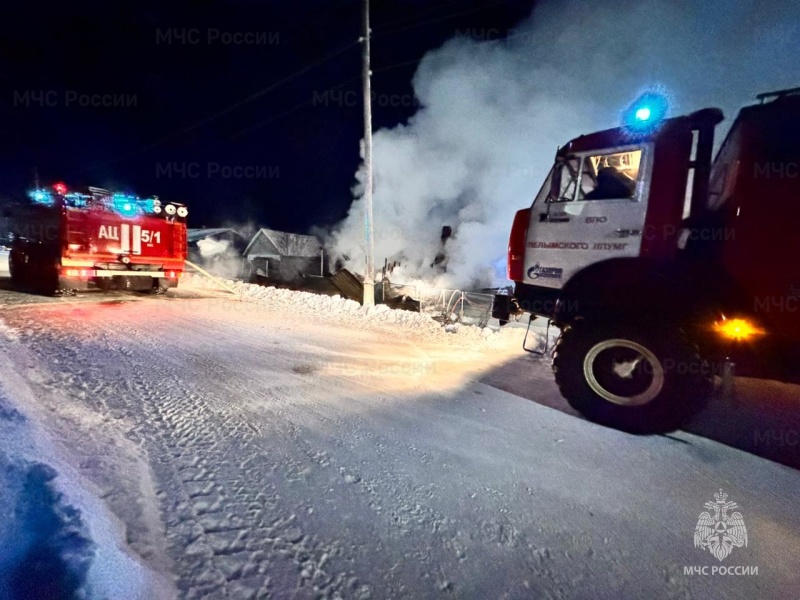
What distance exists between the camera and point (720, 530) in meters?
2.32

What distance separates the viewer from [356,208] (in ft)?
85.5

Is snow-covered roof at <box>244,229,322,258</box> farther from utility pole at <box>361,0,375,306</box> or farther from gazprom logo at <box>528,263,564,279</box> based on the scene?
gazprom logo at <box>528,263,564,279</box>

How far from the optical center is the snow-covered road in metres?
1.86

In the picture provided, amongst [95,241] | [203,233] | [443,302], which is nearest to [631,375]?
[443,302]

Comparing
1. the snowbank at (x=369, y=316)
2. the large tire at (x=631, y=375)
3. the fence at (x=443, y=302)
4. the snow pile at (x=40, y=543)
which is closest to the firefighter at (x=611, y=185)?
the large tire at (x=631, y=375)

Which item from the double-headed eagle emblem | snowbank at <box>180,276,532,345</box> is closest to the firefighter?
the double-headed eagle emblem

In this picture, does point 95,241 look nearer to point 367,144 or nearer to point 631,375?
point 367,144

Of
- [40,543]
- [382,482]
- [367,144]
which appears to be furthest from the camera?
[367,144]

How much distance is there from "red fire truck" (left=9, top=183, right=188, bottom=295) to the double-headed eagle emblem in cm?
1080

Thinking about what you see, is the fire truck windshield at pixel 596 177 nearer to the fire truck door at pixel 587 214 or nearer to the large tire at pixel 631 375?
the fire truck door at pixel 587 214

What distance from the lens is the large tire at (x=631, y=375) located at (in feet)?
10.8

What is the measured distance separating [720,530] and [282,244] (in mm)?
32044

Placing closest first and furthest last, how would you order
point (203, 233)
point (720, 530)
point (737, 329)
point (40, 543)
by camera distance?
1. point (40, 543)
2. point (720, 530)
3. point (737, 329)
4. point (203, 233)

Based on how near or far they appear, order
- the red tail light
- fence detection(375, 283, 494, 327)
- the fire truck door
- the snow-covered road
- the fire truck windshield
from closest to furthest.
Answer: the snow-covered road, the fire truck door, the fire truck windshield, the red tail light, fence detection(375, 283, 494, 327)
